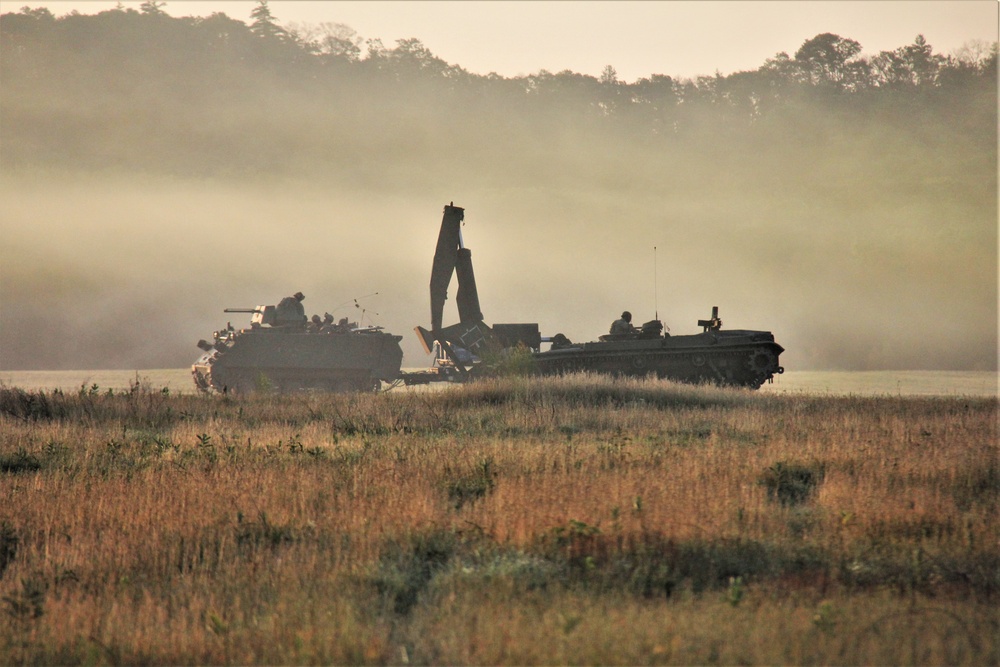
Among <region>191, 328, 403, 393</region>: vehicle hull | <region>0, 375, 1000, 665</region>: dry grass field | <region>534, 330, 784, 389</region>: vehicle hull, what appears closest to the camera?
<region>0, 375, 1000, 665</region>: dry grass field

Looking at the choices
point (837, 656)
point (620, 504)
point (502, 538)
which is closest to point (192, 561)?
point (502, 538)

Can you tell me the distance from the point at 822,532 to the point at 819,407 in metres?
13.2

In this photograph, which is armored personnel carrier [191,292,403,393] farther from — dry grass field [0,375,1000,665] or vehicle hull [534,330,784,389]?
dry grass field [0,375,1000,665]

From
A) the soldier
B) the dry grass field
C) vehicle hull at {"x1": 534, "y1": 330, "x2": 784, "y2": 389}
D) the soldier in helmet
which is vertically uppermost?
the soldier

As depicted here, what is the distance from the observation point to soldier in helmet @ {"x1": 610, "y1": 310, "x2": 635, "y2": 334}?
2903cm

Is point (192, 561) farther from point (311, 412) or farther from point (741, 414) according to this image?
point (741, 414)

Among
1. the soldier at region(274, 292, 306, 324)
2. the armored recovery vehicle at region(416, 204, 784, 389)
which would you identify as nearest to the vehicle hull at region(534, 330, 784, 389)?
the armored recovery vehicle at region(416, 204, 784, 389)

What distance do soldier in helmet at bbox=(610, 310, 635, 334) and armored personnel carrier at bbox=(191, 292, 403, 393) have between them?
8.81 meters

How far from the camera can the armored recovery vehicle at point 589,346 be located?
27.6 meters

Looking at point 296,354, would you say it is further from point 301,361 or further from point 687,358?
point 687,358

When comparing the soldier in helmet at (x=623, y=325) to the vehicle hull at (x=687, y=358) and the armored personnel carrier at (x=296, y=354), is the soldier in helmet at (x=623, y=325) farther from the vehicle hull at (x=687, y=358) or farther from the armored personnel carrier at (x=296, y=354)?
the armored personnel carrier at (x=296, y=354)

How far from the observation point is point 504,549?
776 centimetres

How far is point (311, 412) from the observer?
1917cm

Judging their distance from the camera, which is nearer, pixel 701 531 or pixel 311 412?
pixel 701 531
